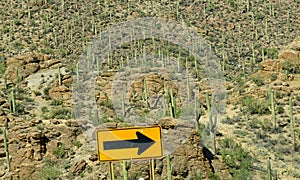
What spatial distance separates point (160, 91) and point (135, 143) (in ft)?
72.5

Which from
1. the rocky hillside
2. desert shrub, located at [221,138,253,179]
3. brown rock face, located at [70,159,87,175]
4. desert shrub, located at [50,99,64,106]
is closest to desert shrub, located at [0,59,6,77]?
the rocky hillside

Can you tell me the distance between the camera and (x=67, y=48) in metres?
37.5

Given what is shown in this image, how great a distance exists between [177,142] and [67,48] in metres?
22.9

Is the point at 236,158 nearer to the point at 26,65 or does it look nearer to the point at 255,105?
the point at 255,105

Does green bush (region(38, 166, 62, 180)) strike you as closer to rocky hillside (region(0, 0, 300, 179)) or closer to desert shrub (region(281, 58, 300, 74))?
rocky hillside (region(0, 0, 300, 179))

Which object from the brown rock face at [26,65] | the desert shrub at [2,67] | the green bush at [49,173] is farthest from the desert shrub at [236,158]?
the desert shrub at [2,67]

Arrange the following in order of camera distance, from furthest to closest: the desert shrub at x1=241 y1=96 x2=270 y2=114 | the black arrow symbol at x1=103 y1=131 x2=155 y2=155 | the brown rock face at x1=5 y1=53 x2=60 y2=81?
the brown rock face at x1=5 y1=53 x2=60 y2=81 → the desert shrub at x1=241 y1=96 x2=270 y2=114 → the black arrow symbol at x1=103 y1=131 x2=155 y2=155

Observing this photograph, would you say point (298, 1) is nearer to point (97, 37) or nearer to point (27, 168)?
point (97, 37)

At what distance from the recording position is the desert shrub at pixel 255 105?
2375cm

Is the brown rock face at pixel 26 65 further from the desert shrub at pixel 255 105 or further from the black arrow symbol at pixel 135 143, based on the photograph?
the black arrow symbol at pixel 135 143

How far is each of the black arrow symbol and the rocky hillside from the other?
6.96m

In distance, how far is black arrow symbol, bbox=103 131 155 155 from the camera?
5.35 meters

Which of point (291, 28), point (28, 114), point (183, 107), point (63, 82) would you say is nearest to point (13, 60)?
point (63, 82)

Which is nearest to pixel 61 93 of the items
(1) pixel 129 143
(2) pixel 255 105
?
(2) pixel 255 105
